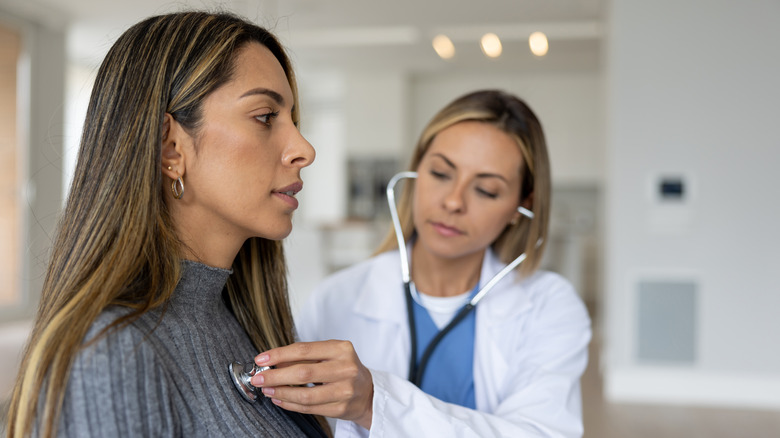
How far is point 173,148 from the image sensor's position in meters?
0.84

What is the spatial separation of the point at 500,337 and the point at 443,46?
5.91m

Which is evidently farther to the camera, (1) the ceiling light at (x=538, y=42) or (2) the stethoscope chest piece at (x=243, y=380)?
(1) the ceiling light at (x=538, y=42)

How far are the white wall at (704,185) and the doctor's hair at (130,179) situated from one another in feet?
10.9

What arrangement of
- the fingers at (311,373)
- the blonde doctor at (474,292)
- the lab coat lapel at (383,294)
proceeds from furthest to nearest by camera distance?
the lab coat lapel at (383,294), the blonde doctor at (474,292), the fingers at (311,373)

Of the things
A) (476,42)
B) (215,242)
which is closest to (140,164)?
(215,242)

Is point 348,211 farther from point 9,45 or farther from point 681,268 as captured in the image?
point 681,268

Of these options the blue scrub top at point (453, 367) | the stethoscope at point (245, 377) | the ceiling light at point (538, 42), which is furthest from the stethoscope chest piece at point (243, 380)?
the ceiling light at point (538, 42)

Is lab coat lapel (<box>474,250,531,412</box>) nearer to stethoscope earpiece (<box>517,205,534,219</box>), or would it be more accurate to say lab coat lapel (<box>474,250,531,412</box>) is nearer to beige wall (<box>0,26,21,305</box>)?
stethoscope earpiece (<box>517,205,534,219</box>)

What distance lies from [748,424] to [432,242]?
261cm

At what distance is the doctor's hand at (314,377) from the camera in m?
0.78

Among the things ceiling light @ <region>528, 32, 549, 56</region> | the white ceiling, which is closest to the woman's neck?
ceiling light @ <region>528, 32, 549, 56</region>

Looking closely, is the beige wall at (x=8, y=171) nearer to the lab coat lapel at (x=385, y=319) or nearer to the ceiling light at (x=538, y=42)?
the ceiling light at (x=538, y=42)

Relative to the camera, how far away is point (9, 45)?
556cm

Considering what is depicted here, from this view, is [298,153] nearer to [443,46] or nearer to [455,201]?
[455,201]
